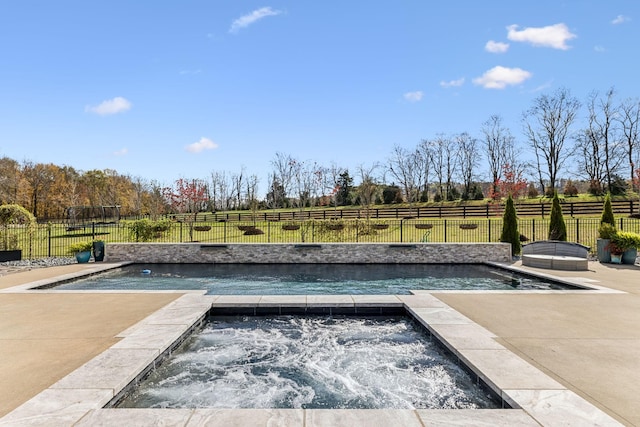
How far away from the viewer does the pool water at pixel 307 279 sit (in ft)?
31.9

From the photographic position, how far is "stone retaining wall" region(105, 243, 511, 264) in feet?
49.0

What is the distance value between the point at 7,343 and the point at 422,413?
5.59 m

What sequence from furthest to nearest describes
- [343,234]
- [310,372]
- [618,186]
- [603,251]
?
[618,186] → [343,234] → [603,251] → [310,372]

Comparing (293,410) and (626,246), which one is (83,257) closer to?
(293,410)

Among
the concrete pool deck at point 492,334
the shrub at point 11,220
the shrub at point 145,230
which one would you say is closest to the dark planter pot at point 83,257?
the shrub at point 11,220

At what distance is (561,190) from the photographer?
55781mm

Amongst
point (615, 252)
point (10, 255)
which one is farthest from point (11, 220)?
point (615, 252)

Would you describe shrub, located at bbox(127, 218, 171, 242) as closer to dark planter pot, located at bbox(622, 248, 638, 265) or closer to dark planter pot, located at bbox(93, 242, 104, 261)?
dark planter pot, located at bbox(93, 242, 104, 261)

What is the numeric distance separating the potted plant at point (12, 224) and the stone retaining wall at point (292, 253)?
10.8 feet

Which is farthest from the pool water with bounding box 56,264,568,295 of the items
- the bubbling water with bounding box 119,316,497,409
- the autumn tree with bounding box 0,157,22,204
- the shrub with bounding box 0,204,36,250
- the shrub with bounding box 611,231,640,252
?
the autumn tree with bounding box 0,157,22,204

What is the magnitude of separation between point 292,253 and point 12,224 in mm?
11540

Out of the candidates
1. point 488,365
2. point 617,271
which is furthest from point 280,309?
point 617,271

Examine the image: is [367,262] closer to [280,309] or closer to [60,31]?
[280,309]

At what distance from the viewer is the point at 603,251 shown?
43.5 feet
